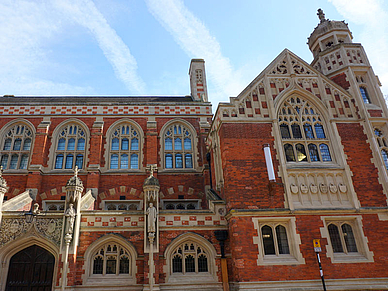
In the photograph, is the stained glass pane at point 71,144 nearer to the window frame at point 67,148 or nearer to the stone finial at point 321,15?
the window frame at point 67,148

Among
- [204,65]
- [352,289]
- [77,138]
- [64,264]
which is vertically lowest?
[352,289]

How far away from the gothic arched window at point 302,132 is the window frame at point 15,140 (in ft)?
52.9

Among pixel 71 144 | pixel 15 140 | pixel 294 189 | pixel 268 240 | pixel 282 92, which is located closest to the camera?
pixel 268 240

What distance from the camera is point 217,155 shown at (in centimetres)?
1625

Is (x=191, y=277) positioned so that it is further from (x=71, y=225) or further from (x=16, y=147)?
(x=16, y=147)

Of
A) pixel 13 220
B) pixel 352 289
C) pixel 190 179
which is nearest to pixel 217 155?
pixel 190 179

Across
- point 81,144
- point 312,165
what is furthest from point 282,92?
point 81,144

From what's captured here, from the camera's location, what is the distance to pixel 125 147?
20.3m

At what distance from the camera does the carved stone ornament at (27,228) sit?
12758mm

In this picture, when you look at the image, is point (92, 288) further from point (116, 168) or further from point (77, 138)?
point (77, 138)

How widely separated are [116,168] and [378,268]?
1522 centimetres

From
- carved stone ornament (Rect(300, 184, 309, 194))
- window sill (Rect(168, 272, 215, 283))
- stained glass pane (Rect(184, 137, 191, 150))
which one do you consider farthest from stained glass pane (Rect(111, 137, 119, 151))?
carved stone ornament (Rect(300, 184, 309, 194))

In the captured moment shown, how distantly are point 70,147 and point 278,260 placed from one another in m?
15.0

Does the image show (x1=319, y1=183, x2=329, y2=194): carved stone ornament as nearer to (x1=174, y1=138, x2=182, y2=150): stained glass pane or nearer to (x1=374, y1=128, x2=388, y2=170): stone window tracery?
(x1=374, y1=128, x2=388, y2=170): stone window tracery
